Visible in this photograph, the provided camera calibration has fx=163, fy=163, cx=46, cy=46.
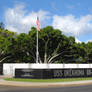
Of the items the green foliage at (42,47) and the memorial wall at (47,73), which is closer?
the memorial wall at (47,73)

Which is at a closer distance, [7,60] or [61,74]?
[61,74]

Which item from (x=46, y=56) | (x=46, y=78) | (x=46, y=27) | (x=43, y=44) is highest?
(x=46, y=27)

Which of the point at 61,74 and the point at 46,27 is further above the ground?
the point at 46,27

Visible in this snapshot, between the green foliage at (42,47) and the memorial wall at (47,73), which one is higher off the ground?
the green foliage at (42,47)

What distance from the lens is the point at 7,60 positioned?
4962cm

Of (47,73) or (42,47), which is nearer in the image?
(47,73)

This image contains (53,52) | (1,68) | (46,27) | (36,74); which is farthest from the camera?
(53,52)

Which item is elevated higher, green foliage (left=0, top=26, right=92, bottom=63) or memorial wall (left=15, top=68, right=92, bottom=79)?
green foliage (left=0, top=26, right=92, bottom=63)

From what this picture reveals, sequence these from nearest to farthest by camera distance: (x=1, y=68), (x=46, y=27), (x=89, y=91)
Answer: (x=89, y=91)
(x=1, y=68)
(x=46, y=27)

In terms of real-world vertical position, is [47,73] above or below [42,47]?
below

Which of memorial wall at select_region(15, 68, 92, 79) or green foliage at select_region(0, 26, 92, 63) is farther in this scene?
green foliage at select_region(0, 26, 92, 63)

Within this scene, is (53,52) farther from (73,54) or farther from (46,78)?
(46,78)

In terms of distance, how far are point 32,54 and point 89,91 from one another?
37.5 meters

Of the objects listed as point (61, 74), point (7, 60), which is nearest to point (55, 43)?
point (7, 60)
